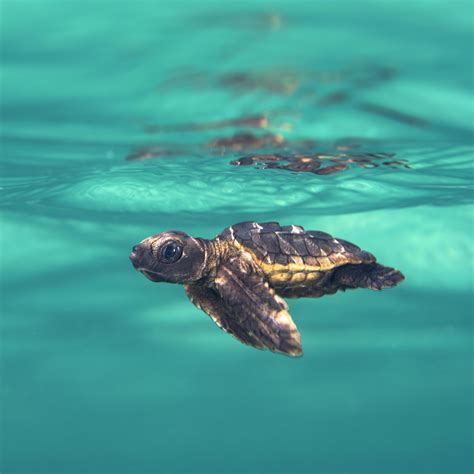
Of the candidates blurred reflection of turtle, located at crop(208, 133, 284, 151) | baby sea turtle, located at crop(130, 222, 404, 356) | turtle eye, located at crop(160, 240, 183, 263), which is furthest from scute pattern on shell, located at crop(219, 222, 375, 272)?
blurred reflection of turtle, located at crop(208, 133, 284, 151)

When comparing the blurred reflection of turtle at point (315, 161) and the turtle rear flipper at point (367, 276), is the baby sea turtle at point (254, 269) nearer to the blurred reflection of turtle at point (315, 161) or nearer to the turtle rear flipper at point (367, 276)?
the turtle rear flipper at point (367, 276)

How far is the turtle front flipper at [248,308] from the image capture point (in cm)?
396

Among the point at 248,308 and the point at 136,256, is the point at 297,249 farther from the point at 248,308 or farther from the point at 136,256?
the point at 136,256

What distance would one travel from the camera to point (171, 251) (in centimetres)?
450

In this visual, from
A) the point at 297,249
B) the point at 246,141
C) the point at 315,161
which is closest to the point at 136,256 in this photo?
the point at 297,249

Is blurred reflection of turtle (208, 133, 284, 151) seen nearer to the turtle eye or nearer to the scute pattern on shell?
the scute pattern on shell

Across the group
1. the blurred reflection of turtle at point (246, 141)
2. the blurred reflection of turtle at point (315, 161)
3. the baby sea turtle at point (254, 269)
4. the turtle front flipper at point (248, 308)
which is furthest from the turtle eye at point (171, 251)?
the blurred reflection of turtle at point (246, 141)

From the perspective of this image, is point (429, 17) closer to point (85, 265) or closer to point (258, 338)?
point (258, 338)

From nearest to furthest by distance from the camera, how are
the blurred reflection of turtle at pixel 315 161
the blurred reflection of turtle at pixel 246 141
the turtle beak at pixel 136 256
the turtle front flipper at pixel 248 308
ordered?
the turtle front flipper at pixel 248 308
the turtle beak at pixel 136 256
the blurred reflection of turtle at pixel 315 161
the blurred reflection of turtle at pixel 246 141

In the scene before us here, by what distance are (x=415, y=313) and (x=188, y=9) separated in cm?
1157

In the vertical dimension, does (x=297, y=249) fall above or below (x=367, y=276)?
above

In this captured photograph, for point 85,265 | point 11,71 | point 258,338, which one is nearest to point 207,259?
point 258,338

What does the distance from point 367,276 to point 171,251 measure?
186cm

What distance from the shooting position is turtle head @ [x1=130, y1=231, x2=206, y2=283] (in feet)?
14.5
